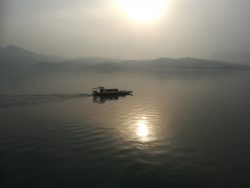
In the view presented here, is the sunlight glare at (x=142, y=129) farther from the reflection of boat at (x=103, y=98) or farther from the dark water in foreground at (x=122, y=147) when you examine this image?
the reflection of boat at (x=103, y=98)

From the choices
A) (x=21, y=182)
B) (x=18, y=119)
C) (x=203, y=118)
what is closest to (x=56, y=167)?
(x=21, y=182)

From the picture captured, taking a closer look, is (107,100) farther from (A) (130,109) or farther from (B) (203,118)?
(B) (203,118)

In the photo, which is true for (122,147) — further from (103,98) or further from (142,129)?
(103,98)

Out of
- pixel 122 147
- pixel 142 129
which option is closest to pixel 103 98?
pixel 142 129

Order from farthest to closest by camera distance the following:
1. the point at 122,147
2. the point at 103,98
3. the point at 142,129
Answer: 1. the point at 103,98
2. the point at 142,129
3. the point at 122,147

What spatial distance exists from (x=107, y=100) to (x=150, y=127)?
40797mm

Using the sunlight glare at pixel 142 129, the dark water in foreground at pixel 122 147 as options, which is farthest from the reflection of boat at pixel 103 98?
the sunlight glare at pixel 142 129

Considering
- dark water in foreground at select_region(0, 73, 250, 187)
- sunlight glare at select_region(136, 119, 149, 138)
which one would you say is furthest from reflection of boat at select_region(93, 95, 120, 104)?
sunlight glare at select_region(136, 119, 149, 138)

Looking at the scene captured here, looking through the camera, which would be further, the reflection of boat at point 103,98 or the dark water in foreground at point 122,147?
the reflection of boat at point 103,98

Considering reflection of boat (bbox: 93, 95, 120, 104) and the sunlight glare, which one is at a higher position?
reflection of boat (bbox: 93, 95, 120, 104)

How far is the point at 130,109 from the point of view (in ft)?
271

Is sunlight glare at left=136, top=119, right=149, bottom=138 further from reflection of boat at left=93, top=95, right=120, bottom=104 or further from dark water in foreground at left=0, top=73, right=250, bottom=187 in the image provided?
reflection of boat at left=93, top=95, right=120, bottom=104

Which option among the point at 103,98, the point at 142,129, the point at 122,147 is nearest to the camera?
the point at 122,147

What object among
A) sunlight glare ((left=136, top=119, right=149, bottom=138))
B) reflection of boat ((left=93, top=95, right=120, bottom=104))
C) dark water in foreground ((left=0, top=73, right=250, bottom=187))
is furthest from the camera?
reflection of boat ((left=93, top=95, right=120, bottom=104))
